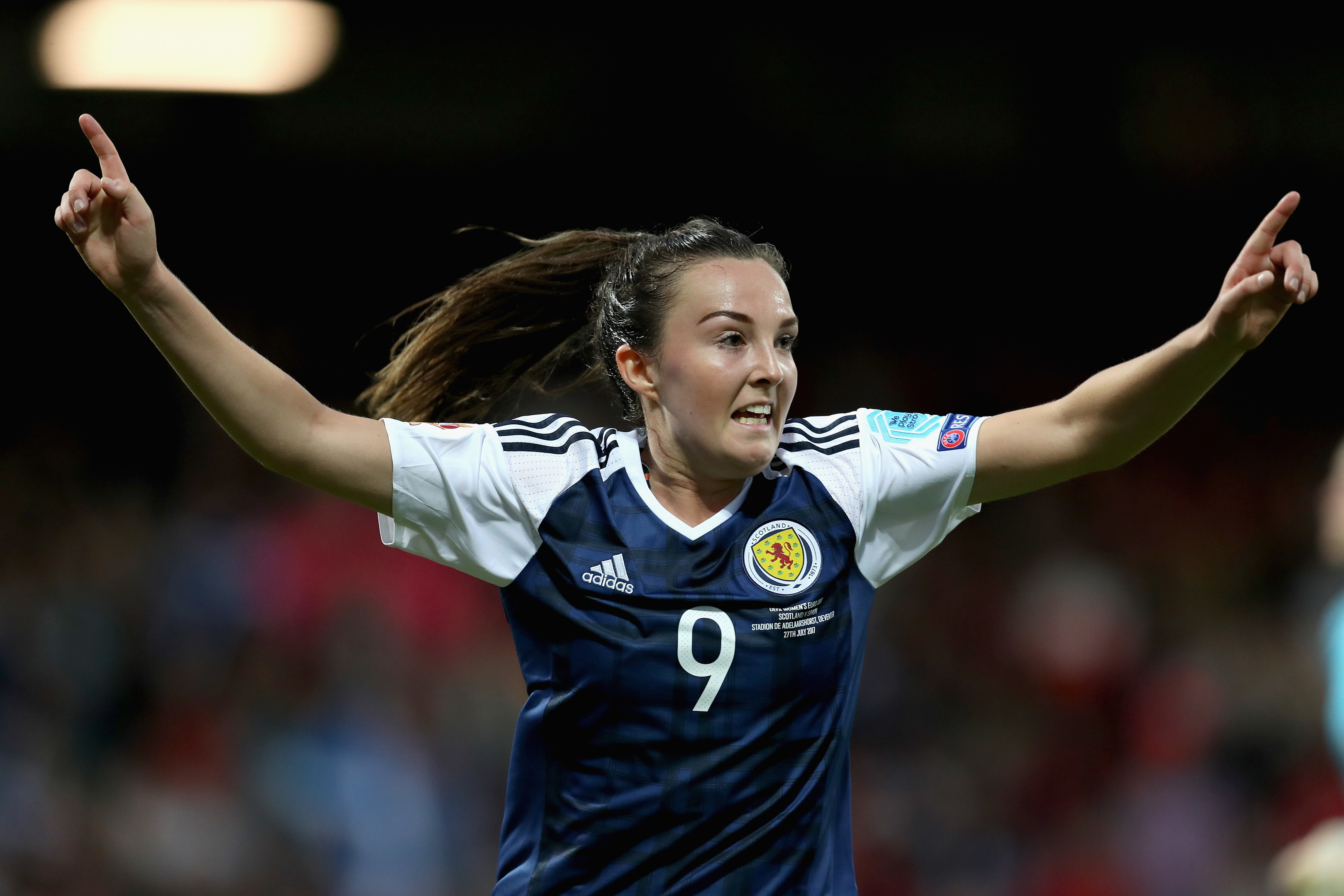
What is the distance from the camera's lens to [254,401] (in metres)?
2.35

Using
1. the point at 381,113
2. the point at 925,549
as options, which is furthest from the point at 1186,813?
the point at 381,113

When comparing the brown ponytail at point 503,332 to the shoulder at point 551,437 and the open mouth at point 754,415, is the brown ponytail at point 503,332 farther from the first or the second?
the open mouth at point 754,415

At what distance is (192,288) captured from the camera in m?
7.52

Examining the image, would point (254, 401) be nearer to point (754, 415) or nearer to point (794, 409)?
point (754, 415)

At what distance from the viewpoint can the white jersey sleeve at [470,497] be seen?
253 cm

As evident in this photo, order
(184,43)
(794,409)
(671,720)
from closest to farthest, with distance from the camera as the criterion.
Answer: (671,720) < (184,43) < (794,409)

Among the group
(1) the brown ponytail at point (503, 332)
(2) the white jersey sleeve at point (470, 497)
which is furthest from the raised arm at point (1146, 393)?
(1) the brown ponytail at point (503, 332)

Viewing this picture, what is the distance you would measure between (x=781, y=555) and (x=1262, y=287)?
969 mm

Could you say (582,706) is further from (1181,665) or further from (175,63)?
(175,63)

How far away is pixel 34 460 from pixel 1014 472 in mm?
6024

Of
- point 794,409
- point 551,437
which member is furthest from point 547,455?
point 794,409

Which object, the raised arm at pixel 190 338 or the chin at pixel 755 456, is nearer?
the raised arm at pixel 190 338

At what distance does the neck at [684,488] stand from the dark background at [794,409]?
11.8 ft

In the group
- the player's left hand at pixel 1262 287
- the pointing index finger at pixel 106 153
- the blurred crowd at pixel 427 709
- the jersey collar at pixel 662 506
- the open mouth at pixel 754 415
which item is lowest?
the blurred crowd at pixel 427 709
